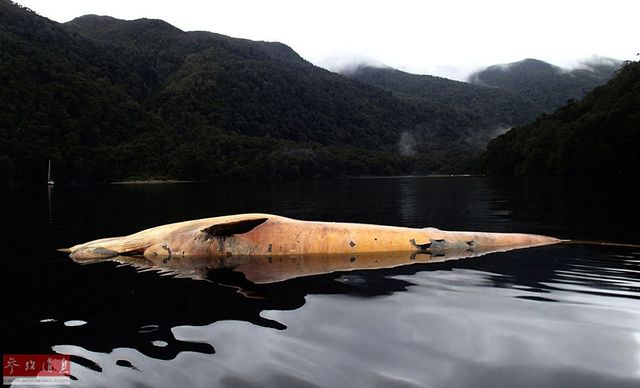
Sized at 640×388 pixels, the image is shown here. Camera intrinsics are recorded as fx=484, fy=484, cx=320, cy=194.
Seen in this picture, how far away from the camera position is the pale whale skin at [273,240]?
10664mm

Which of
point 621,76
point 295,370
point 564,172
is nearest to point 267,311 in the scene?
point 295,370

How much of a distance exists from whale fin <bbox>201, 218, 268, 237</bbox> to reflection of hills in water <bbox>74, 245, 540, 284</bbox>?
0.57 m

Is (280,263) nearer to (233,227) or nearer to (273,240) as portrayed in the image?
(273,240)

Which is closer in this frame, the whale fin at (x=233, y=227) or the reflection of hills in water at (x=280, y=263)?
the reflection of hills in water at (x=280, y=263)

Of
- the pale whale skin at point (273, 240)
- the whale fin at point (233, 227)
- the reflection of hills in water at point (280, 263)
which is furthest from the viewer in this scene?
the pale whale skin at point (273, 240)

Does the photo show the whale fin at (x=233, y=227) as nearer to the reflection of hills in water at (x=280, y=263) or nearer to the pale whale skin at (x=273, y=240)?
the pale whale skin at (x=273, y=240)

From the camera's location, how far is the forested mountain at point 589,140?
7588cm

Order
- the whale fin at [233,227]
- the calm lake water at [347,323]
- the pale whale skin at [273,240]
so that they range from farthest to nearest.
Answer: the pale whale skin at [273,240], the whale fin at [233,227], the calm lake water at [347,323]

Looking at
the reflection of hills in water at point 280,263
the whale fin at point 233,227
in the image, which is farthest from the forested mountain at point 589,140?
the whale fin at point 233,227

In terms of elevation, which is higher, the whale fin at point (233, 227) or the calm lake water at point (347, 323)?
the whale fin at point (233, 227)

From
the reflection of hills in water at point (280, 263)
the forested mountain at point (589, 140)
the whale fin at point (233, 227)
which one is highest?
the forested mountain at point (589, 140)

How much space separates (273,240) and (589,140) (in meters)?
86.2

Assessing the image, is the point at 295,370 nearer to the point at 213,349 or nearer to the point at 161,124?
the point at 213,349

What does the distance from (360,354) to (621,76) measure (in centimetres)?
10915
